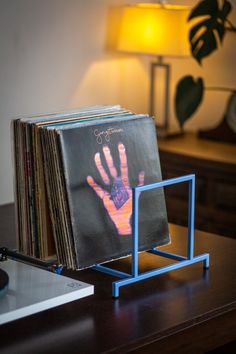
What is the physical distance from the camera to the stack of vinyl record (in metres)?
1.72

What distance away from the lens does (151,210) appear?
1.88 m

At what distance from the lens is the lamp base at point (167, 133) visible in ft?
12.6

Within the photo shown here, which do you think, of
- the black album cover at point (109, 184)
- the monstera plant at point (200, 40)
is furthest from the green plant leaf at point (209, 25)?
the black album cover at point (109, 184)

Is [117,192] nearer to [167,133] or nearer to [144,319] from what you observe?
[144,319]

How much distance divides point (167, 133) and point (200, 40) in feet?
1.70

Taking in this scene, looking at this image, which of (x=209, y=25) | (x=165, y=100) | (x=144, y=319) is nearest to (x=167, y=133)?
(x=165, y=100)

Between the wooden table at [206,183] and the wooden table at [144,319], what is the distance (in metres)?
1.54

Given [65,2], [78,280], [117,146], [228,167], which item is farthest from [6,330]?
[65,2]

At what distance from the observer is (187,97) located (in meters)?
3.62

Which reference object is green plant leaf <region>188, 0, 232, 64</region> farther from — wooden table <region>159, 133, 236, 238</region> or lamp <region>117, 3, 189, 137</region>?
wooden table <region>159, 133, 236, 238</region>

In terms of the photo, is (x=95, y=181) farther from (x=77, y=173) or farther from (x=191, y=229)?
(x=191, y=229)

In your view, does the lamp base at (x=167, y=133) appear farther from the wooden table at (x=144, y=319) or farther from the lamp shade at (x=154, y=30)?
the wooden table at (x=144, y=319)

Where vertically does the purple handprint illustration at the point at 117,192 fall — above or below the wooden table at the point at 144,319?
above

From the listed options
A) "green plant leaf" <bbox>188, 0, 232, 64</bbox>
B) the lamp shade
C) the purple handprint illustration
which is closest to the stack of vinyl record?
the purple handprint illustration
